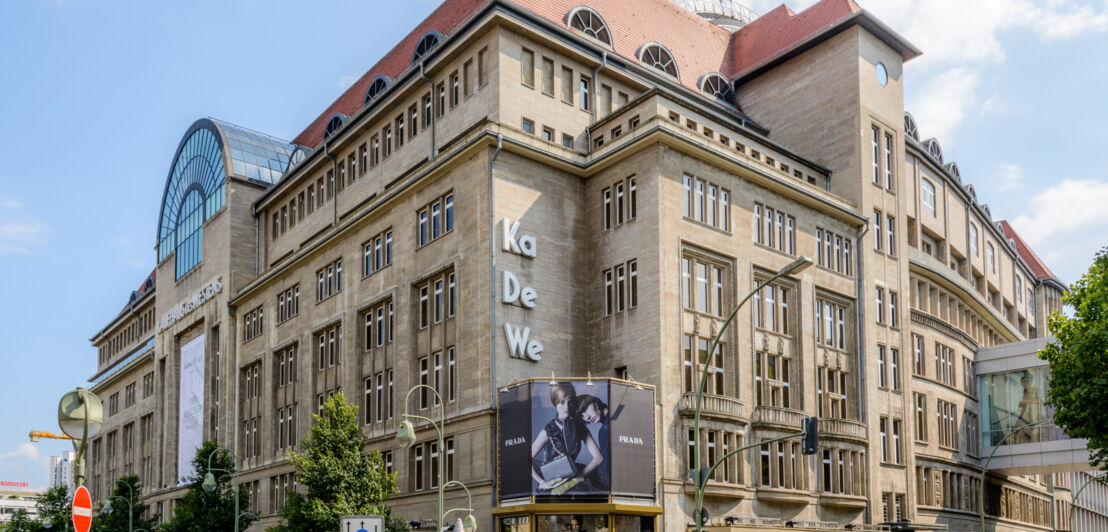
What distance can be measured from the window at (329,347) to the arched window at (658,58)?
19.8 m

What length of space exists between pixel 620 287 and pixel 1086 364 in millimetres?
18846

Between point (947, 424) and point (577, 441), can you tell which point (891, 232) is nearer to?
point (947, 424)

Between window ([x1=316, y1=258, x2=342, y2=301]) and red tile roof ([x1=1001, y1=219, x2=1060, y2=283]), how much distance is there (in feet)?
194

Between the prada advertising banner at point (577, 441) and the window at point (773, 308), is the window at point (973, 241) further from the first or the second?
the prada advertising banner at point (577, 441)

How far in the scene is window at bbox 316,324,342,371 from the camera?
5403 centimetres

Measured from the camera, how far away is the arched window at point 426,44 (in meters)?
53.1

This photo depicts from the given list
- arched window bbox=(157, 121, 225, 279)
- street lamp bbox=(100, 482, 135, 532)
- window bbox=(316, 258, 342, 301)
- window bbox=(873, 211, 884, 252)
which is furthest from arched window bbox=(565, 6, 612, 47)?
street lamp bbox=(100, 482, 135, 532)

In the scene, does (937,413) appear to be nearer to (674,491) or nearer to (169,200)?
(674,491)

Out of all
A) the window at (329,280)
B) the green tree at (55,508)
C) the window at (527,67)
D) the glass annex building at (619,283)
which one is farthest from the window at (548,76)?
the green tree at (55,508)

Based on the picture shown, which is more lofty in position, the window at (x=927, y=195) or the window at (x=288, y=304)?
the window at (x=927, y=195)

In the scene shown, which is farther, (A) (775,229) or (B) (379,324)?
(B) (379,324)

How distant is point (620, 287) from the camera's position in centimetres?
4428

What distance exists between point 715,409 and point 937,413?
21.8m

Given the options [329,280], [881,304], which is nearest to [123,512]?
[329,280]
